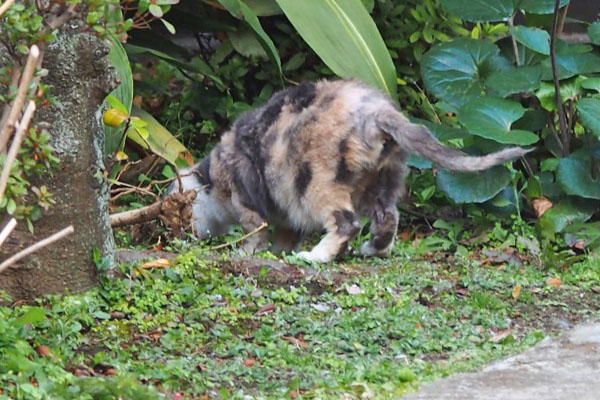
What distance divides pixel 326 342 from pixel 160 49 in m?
4.65

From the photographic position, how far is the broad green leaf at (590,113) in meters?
6.82

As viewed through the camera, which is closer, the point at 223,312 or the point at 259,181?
the point at 223,312

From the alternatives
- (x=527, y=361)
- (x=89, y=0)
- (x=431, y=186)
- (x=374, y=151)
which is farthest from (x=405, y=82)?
Answer: (x=89, y=0)

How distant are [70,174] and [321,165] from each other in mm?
1963

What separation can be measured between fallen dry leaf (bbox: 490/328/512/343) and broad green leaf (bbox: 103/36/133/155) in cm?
246

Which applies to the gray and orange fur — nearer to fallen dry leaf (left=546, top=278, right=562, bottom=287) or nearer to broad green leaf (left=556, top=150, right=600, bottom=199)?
fallen dry leaf (left=546, top=278, right=562, bottom=287)

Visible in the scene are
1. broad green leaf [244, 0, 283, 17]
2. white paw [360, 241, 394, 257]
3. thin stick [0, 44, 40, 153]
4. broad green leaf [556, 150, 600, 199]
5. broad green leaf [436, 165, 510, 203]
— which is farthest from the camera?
broad green leaf [244, 0, 283, 17]

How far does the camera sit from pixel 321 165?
244 inches

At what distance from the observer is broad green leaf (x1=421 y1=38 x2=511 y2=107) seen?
294 inches

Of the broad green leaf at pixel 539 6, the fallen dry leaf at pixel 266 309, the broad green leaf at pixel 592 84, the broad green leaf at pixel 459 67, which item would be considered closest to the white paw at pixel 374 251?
the broad green leaf at pixel 459 67

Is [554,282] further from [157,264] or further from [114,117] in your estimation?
[114,117]

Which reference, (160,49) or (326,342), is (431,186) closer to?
(160,49)

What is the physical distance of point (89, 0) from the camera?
12.1ft

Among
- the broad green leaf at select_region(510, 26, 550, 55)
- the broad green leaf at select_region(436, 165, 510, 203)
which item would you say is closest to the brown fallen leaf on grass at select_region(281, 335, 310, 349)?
the broad green leaf at select_region(436, 165, 510, 203)
